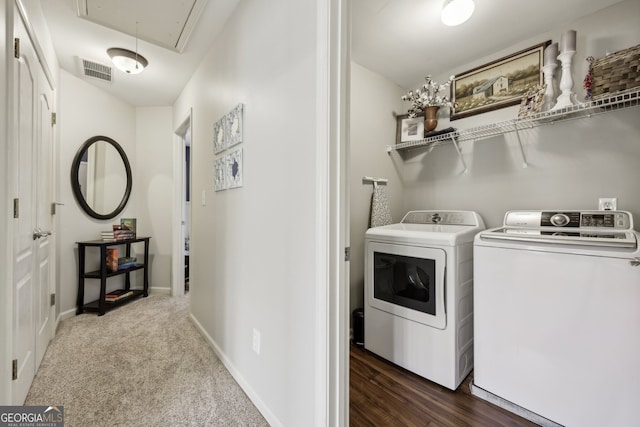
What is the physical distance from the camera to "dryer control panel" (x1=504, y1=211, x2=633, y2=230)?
1413 mm

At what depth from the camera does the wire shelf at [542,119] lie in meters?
1.44

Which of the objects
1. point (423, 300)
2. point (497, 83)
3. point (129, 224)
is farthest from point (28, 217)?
point (497, 83)

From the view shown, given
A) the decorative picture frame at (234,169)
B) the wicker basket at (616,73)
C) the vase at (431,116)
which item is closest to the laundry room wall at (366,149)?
the vase at (431,116)

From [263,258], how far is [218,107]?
132cm

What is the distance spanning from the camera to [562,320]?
1273 mm

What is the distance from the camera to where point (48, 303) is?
81.7 inches

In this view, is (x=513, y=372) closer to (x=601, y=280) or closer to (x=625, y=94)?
(x=601, y=280)

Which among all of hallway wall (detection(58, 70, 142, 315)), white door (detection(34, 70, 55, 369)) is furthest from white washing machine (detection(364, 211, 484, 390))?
hallway wall (detection(58, 70, 142, 315))

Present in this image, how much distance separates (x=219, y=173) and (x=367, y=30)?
1.55 metres

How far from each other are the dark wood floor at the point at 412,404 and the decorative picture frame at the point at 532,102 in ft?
6.07

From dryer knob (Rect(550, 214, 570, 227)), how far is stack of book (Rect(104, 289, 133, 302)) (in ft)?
13.2

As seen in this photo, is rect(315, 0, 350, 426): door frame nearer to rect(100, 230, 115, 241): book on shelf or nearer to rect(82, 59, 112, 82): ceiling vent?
rect(82, 59, 112, 82): ceiling vent

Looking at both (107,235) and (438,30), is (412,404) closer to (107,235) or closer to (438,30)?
(438,30)

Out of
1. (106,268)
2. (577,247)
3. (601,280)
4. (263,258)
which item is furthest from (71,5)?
(601,280)
